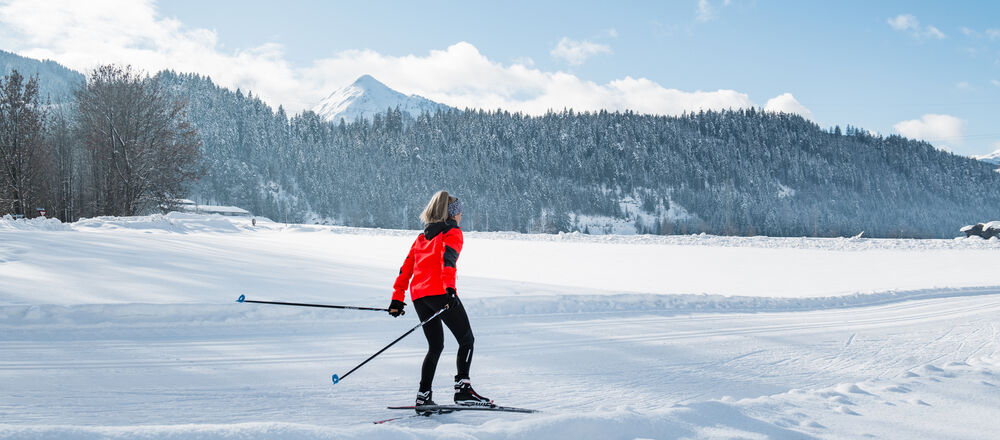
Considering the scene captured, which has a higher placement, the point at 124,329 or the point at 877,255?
the point at 877,255

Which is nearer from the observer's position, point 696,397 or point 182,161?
point 696,397

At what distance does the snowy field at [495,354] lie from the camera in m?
4.08

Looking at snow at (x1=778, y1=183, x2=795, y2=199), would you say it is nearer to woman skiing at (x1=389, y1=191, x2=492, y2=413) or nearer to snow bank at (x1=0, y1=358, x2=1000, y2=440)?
snow bank at (x1=0, y1=358, x2=1000, y2=440)

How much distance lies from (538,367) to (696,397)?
171 centimetres

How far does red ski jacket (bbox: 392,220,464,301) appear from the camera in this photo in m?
4.21

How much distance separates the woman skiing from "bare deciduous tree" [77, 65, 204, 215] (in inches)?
1267

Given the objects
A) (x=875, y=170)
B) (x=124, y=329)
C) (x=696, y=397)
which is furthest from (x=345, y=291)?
(x=875, y=170)

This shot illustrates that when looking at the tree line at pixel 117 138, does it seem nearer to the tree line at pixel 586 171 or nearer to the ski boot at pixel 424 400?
the ski boot at pixel 424 400

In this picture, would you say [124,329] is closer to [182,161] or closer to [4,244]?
[4,244]

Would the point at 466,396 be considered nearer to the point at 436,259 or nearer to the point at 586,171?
the point at 436,259

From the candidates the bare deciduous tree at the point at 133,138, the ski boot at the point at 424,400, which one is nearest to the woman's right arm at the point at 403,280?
the ski boot at the point at 424,400

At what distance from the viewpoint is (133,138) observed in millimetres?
29938

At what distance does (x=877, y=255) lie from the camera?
19.6m

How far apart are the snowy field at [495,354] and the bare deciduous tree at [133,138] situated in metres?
20.1
